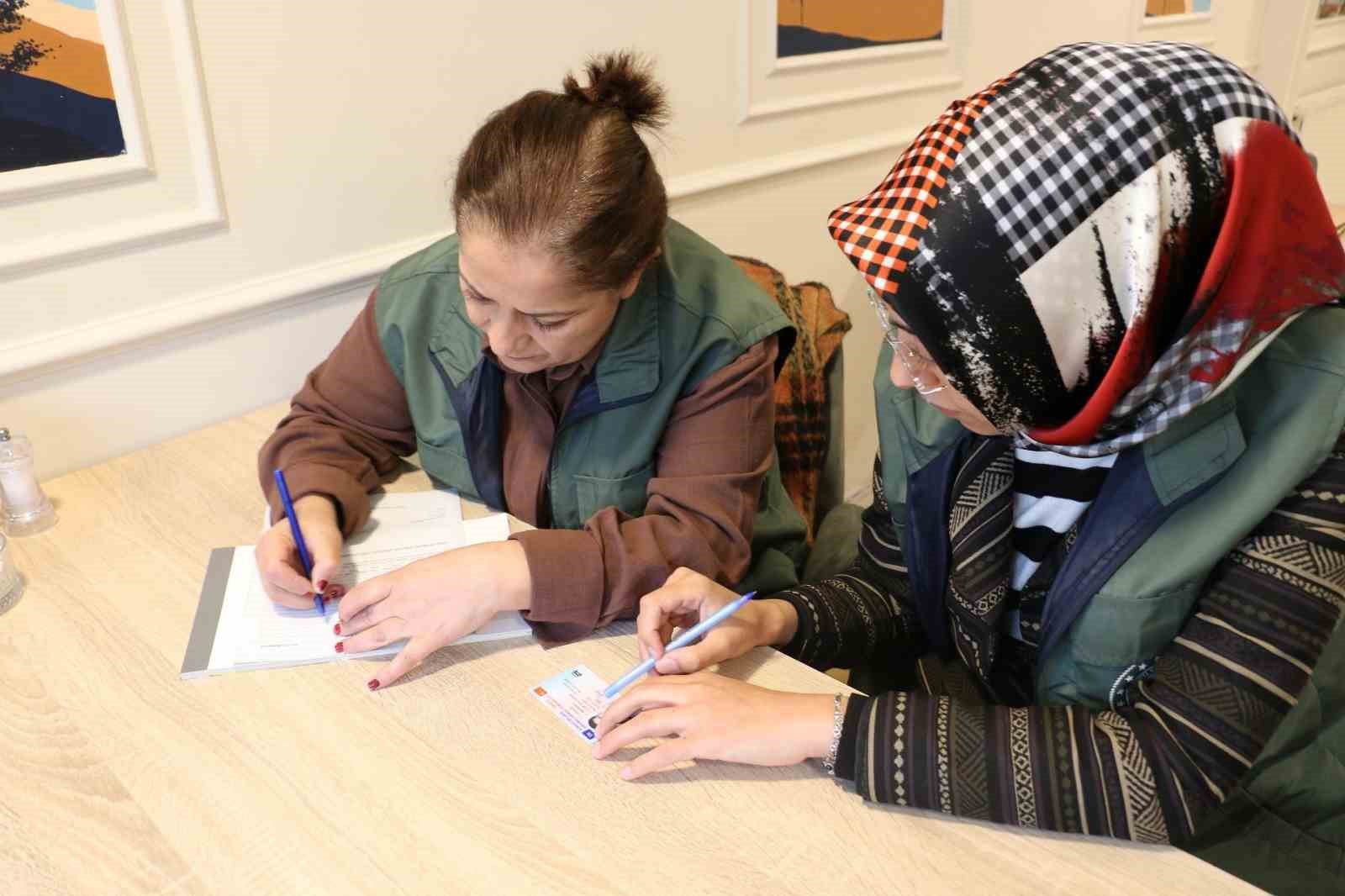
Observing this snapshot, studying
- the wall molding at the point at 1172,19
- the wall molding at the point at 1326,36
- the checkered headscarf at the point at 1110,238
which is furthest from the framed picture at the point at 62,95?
the wall molding at the point at 1326,36

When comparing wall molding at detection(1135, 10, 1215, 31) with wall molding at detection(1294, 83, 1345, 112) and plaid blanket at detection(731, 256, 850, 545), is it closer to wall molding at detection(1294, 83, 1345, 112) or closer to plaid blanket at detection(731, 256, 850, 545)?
wall molding at detection(1294, 83, 1345, 112)

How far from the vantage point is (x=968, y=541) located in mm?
1063

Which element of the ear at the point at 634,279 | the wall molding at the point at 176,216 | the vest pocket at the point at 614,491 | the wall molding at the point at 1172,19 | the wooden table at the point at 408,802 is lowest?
the wooden table at the point at 408,802

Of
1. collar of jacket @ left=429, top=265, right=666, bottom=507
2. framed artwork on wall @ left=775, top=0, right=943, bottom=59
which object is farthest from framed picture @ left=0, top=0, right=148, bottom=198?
framed artwork on wall @ left=775, top=0, right=943, bottom=59

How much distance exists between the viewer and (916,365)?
0.99 m

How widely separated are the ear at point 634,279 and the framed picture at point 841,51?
96cm

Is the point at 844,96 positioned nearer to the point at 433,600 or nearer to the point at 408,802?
the point at 433,600

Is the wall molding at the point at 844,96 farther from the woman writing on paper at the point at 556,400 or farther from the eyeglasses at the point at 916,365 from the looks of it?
the eyeglasses at the point at 916,365

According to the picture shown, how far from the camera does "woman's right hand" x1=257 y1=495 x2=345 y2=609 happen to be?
3.45ft

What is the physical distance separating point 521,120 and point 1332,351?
2.67ft

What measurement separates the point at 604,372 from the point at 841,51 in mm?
1299

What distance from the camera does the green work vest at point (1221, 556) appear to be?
33.9 inches

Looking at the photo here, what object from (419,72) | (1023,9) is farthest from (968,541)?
(1023,9)

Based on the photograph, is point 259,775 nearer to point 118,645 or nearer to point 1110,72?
point 118,645
